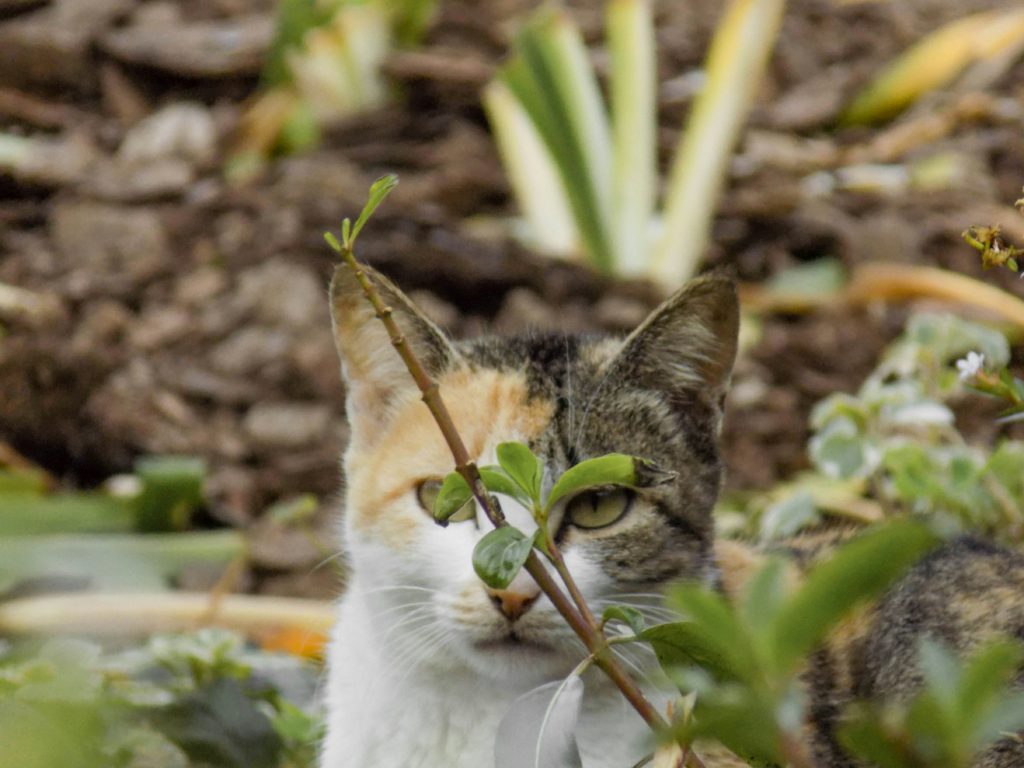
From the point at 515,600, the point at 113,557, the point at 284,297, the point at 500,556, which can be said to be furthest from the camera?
the point at 284,297

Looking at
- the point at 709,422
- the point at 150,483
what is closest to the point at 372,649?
the point at 709,422

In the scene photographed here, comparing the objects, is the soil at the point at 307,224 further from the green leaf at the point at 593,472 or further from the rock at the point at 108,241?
the green leaf at the point at 593,472

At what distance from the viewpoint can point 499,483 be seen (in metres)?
1.03

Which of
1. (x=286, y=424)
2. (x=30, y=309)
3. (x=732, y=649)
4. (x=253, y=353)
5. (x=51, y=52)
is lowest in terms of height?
(x=286, y=424)

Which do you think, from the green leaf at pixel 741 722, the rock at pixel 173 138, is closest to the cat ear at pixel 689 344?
the green leaf at pixel 741 722

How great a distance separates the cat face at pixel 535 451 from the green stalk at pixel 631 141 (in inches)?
81.4

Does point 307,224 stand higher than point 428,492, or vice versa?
point 428,492

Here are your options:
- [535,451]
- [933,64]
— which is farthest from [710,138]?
[535,451]

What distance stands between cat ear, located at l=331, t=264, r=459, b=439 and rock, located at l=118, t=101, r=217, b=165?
2.91 metres

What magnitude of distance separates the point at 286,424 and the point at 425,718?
2.10 m

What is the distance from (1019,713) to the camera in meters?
0.65

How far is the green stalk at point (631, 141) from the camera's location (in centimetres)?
395

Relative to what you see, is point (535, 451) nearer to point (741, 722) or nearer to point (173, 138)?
point (741, 722)

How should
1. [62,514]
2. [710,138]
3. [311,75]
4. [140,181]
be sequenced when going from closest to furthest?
[62,514] → [710,138] → [140,181] → [311,75]
